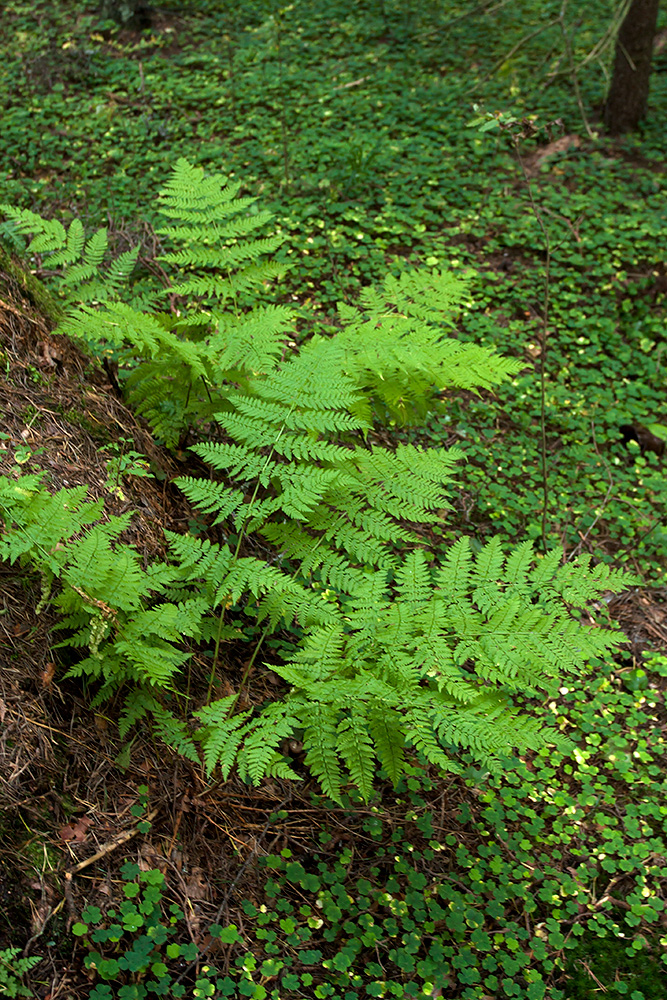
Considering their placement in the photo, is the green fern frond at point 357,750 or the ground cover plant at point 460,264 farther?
the ground cover plant at point 460,264

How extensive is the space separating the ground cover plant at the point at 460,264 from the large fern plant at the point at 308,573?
399 millimetres

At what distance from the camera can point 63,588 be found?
8.09 feet

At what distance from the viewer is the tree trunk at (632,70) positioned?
684 centimetres

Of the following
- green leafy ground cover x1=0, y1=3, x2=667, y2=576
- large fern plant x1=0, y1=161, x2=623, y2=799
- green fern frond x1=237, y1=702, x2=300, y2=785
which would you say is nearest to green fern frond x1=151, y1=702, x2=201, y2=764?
large fern plant x1=0, y1=161, x2=623, y2=799

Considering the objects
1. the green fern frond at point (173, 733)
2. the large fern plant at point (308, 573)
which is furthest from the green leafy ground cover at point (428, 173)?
the green fern frond at point (173, 733)

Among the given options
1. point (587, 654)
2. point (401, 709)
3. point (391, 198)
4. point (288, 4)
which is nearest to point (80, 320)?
point (401, 709)

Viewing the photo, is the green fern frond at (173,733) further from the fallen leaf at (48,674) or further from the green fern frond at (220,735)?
the fallen leaf at (48,674)

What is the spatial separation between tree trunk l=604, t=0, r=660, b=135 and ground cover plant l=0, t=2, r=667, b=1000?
31 cm

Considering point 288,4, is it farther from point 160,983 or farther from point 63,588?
point 160,983

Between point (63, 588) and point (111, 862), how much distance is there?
858mm

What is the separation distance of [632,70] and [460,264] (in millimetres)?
3114

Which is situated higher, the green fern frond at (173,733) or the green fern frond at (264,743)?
the green fern frond at (264,743)

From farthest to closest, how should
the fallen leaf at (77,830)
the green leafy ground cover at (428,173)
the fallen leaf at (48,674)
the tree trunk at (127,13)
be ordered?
the tree trunk at (127,13) → the green leafy ground cover at (428,173) → the fallen leaf at (48,674) → the fallen leaf at (77,830)

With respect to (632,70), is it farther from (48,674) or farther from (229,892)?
(229,892)
